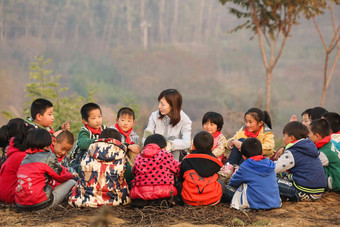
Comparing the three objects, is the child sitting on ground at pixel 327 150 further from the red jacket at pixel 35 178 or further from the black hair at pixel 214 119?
the red jacket at pixel 35 178

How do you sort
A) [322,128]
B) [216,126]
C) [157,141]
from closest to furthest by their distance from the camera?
[157,141], [322,128], [216,126]

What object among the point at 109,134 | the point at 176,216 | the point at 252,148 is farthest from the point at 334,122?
the point at 109,134

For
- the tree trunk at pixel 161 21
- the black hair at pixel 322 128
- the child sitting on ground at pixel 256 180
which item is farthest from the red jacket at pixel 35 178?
the tree trunk at pixel 161 21

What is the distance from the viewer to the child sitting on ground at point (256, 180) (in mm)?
4262

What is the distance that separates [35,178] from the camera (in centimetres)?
407

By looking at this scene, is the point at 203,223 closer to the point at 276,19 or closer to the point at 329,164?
the point at 329,164

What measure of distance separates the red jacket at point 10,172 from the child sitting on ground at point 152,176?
1389 mm

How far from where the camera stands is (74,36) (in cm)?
3209

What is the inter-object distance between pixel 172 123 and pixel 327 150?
7.18 feet

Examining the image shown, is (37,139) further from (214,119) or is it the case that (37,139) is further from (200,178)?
(214,119)

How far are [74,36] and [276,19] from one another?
23516 mm

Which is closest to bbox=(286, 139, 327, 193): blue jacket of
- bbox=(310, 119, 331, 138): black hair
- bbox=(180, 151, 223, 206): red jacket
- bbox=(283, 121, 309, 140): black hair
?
bbox=(283, 121, 309, 140): black hair

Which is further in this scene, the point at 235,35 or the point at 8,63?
the point at 235,35

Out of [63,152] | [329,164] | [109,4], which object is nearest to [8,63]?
[109,4]
